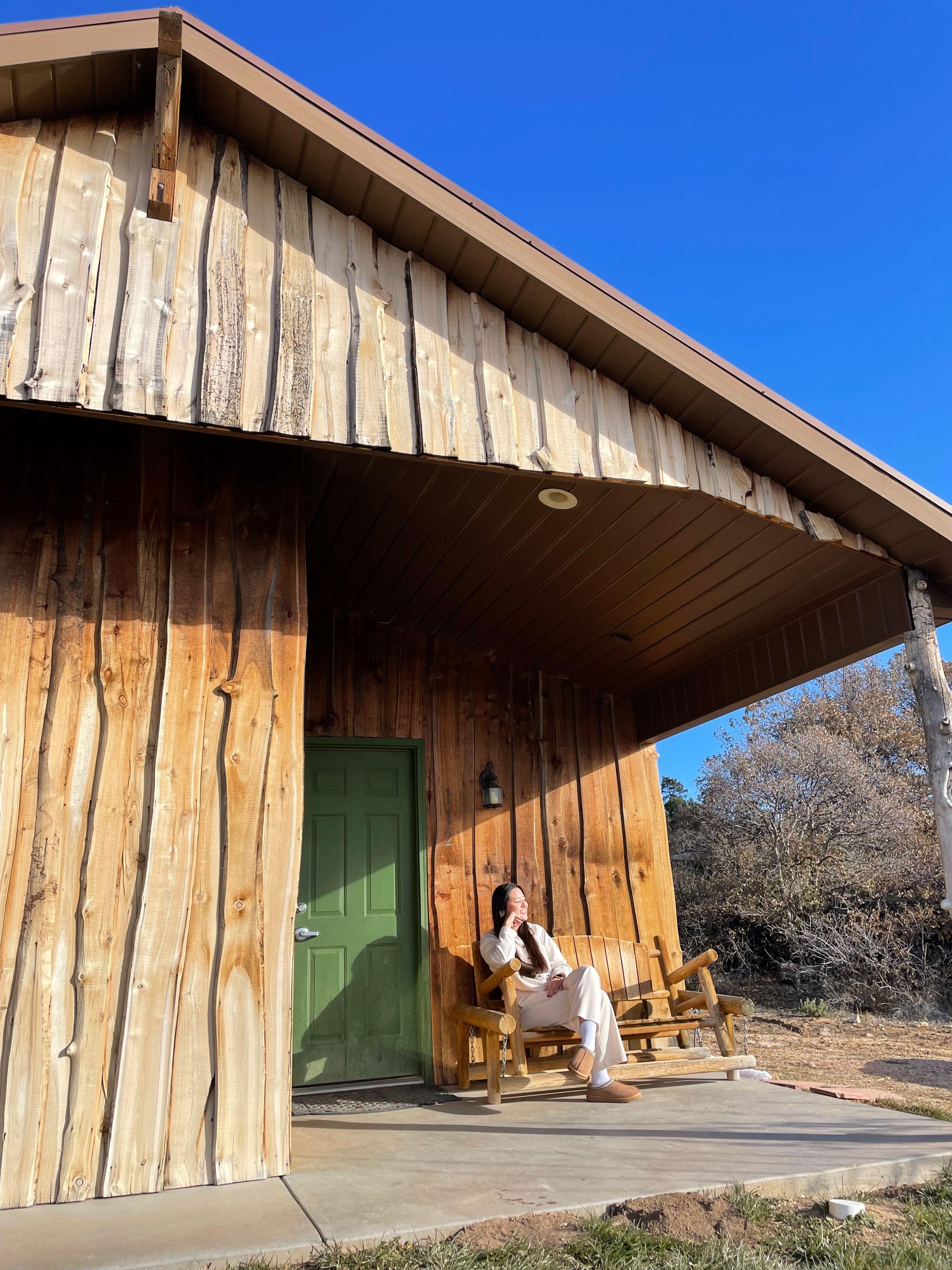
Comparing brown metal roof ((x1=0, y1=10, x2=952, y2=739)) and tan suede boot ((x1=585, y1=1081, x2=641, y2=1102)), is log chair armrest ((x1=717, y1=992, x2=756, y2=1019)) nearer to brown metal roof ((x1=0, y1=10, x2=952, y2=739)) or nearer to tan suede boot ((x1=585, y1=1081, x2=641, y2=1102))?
tan suede boot ((x1=585, y1=1081, x2=641, y2=1102))

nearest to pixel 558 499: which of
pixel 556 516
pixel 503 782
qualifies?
pixel 556 516

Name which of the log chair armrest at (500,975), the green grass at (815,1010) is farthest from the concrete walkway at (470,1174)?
the green grass at (815,1010)

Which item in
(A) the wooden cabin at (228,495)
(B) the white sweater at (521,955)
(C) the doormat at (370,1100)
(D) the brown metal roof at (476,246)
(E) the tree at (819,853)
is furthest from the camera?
(E) the tree at (819,853)

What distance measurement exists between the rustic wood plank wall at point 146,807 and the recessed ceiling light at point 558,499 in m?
1.09

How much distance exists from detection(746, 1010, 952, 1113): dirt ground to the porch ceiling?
2.39 m

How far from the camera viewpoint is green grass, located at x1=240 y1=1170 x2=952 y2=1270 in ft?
7.23

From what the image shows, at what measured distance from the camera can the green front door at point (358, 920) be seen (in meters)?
5.00

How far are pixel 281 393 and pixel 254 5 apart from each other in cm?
775

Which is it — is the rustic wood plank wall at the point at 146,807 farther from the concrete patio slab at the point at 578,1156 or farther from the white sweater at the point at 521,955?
the white sweater at the point at 521,955

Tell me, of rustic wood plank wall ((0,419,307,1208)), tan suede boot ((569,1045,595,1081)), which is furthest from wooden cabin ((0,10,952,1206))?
tan suede boot ((569,1045,595,1081))

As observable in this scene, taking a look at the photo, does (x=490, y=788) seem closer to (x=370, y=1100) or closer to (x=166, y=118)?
(x=370, y=1100)

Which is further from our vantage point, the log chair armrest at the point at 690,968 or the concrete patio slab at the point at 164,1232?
the log chair armrest at the point at 690,968

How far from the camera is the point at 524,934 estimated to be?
5.05 metres

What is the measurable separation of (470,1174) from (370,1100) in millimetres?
1862
